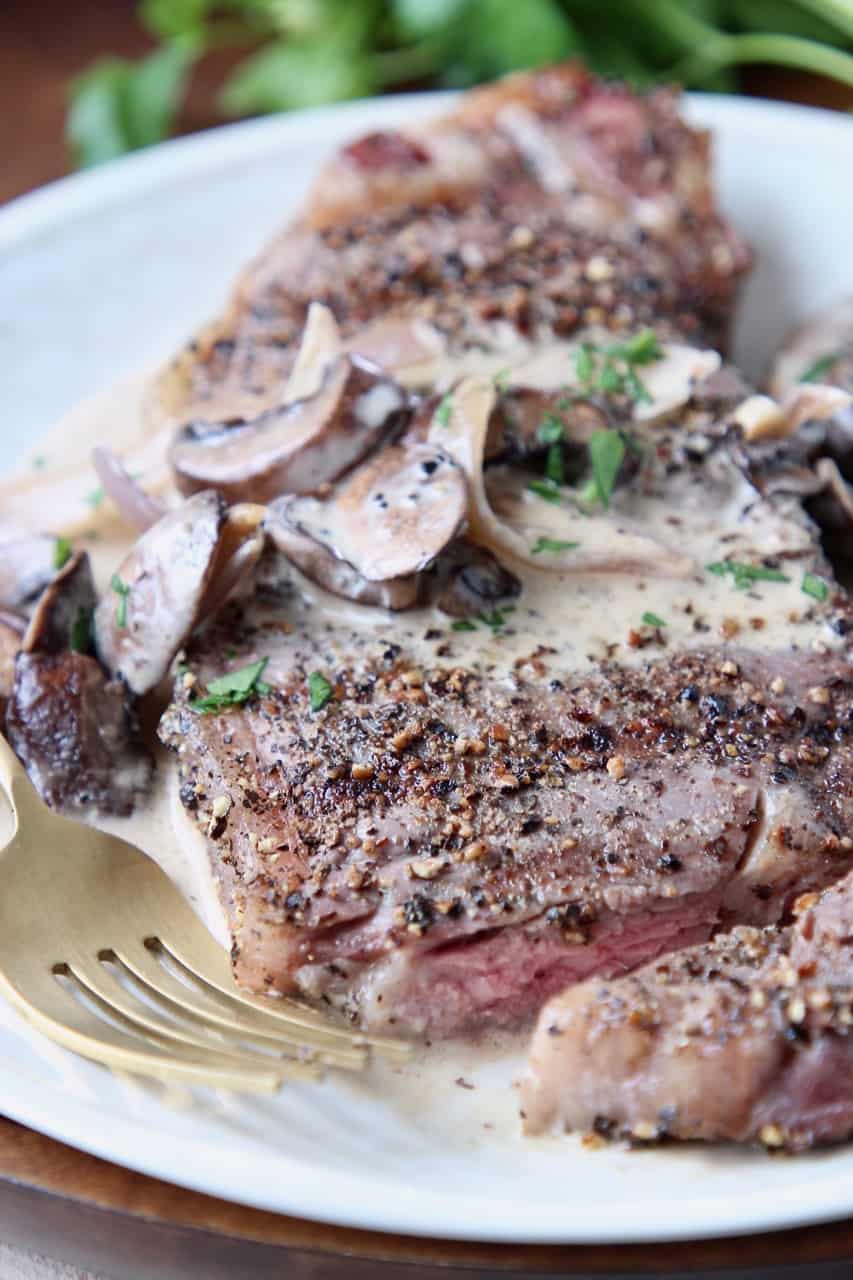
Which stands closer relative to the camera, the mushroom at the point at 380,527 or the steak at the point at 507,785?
the steak at the point at 507,785

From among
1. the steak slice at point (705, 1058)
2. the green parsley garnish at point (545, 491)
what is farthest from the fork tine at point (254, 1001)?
the green parsley garnish at point (545, 491)

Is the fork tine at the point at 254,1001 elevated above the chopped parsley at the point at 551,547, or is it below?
below

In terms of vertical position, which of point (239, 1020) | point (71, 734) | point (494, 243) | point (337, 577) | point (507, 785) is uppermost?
point (494, 243)

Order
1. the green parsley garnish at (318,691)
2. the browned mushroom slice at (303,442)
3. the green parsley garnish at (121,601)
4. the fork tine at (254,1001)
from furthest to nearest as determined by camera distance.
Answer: the browned mushroom slice at (303,442) < the green parsley garnish at (121,601) < the green parsley garnish at (318,691) < the fork tine at (254,1001)

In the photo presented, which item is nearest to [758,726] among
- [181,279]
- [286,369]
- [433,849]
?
[433,849]

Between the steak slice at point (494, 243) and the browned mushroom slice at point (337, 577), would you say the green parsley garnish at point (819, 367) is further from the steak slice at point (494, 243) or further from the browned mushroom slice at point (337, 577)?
the browned mushroom slice at point (337, 577)

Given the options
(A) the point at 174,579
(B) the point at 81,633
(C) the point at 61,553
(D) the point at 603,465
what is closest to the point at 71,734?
(B) the point at 81,633

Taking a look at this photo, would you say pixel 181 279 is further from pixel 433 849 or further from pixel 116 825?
pixel 433 849

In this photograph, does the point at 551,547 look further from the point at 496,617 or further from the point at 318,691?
the point at 318,691
